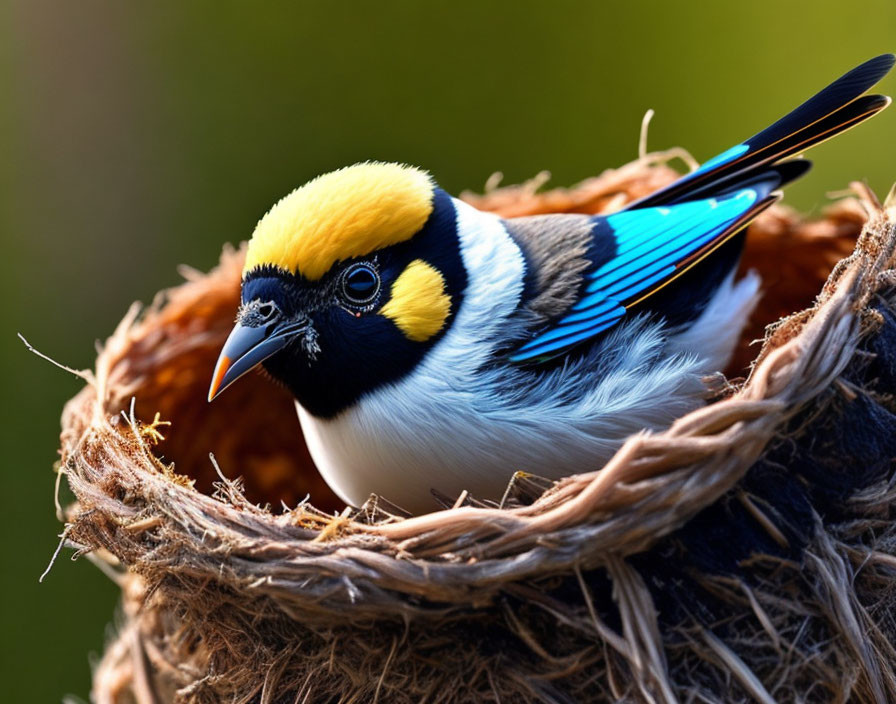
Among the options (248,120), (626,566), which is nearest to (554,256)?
(626,566)

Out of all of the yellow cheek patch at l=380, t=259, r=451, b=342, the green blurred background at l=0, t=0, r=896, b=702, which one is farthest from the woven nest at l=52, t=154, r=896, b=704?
the green blurred background at l=0, t=0, r=896, b=702

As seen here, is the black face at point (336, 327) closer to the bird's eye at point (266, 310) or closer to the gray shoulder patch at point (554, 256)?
the bird's eye at point (266, 310)

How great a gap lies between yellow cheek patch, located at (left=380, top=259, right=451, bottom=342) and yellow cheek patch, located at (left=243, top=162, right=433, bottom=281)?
0.05 meters

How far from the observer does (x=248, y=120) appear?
267cm

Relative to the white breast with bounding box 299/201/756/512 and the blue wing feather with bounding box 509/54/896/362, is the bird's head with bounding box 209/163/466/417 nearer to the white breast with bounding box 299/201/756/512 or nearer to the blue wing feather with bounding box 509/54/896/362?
the white breast with bounding box 299/201/756/512

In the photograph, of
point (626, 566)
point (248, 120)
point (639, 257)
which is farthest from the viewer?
point (248, 120)

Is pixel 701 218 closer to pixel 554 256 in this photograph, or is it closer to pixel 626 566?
pixel 554 256

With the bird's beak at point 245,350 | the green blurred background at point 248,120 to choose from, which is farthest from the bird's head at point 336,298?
the green blurred background at point 248,120

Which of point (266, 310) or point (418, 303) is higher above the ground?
→ point (266, 310)

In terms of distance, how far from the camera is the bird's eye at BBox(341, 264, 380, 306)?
1.30 meters

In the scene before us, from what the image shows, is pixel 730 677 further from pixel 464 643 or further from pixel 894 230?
pixel 894 230

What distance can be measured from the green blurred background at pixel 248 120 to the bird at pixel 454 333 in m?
1.21

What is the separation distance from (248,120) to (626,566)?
197cm

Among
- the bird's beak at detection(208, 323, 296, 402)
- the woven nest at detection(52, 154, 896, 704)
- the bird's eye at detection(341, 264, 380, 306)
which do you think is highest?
the bird's beak at detection(208, 323, 296, 402)
